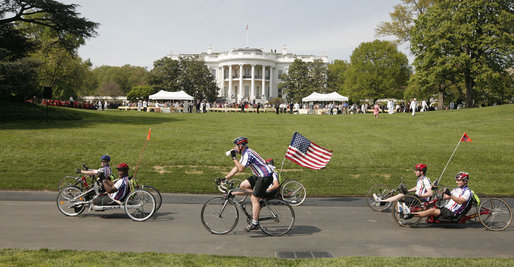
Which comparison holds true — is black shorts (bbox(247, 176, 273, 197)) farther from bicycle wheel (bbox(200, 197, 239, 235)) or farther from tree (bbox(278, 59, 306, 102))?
tree (bbox(278, 59, 306, 102))

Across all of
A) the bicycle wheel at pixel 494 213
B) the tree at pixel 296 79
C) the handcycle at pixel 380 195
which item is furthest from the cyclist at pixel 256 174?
the tree at pixel 296 79

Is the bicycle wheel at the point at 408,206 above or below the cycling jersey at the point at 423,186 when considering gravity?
below

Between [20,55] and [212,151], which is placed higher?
[20,55]

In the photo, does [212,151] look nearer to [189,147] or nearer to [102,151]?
[189,147]

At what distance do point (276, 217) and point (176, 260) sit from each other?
2.68 m

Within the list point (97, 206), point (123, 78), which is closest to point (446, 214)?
point (97, 206)

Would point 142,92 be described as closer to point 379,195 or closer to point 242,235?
point 379,195

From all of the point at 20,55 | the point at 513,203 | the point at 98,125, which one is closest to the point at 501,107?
the point at 513,203

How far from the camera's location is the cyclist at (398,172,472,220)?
9484 millimetres

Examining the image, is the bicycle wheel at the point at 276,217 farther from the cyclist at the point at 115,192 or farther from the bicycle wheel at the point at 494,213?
the bicycle wheel at the point at 494,213

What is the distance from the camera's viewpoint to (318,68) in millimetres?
88688

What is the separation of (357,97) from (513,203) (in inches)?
2377

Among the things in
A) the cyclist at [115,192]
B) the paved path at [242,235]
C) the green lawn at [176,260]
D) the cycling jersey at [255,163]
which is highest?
the cycling jersey at [255,163]

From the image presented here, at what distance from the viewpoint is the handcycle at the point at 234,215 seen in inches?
343
